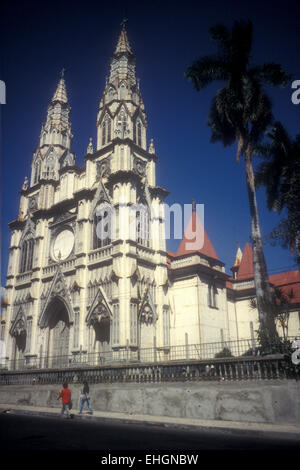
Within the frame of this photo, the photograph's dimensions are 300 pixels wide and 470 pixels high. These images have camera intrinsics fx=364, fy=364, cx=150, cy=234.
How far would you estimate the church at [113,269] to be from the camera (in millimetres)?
28172

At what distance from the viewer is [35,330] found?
32.7 m

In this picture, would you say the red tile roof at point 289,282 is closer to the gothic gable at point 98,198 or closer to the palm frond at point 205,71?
the gothic gable at point 98,198

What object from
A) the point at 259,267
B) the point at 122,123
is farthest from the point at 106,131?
the point at 259,267

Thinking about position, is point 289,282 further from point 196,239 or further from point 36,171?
point 36,171

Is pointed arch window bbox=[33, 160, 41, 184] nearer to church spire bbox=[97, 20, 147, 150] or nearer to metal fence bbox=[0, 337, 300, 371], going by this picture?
church spire bbox=[97, 20, 147, 150]

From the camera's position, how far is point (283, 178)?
79.1 ft

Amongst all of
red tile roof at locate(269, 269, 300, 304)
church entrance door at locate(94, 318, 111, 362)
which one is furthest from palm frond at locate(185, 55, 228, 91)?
red tile roof at locate(269, 269, 300, 304)

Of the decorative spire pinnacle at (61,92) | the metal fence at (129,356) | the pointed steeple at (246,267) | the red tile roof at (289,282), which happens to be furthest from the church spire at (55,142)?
the red tile roof at (289,282)

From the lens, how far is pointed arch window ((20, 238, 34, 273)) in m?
37.1

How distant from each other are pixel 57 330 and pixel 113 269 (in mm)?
9855

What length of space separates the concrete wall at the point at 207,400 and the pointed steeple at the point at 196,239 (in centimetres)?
1964

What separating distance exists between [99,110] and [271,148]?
19945mm

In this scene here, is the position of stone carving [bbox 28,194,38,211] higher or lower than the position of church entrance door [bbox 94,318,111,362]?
higher

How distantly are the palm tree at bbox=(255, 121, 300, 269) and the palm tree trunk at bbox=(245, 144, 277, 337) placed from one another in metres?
3.27
